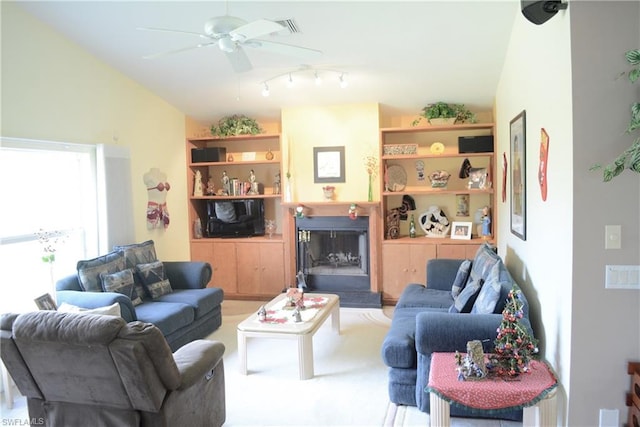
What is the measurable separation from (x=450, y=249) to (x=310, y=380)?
2.61 metres

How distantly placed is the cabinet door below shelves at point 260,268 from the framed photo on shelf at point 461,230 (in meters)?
2.16

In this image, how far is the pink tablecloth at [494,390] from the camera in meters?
2.28

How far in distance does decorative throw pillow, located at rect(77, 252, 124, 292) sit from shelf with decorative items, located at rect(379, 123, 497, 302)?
→ 3.03 m

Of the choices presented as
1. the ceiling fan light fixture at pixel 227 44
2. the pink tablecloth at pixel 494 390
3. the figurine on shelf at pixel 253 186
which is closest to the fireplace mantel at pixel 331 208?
the figurine on shelf at pixel 253 186

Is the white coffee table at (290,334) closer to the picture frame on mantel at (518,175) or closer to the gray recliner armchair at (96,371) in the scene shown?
the gray recliner armchair at (96,371)

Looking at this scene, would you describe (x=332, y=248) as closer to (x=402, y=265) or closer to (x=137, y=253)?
(x=402, y=265)

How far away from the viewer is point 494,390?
230 cm

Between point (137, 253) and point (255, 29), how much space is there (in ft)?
9.20

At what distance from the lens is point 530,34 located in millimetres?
3182

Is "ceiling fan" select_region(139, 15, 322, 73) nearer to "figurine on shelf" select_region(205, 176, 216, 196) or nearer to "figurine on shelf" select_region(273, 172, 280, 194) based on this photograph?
"figurine on shelf" select_region(273, 172, 280, 194)

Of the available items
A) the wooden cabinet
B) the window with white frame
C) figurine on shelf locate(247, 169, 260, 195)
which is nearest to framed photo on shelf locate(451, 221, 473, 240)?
the wooden cabinet

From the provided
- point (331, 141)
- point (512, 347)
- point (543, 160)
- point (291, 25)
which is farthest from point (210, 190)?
→ point (512, 347)

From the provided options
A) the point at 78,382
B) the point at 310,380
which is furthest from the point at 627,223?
the point at 78,382

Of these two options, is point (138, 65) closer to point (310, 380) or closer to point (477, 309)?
point (310, 380)
